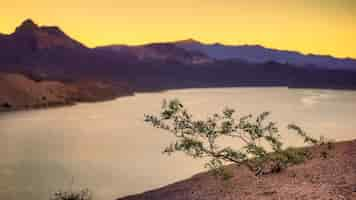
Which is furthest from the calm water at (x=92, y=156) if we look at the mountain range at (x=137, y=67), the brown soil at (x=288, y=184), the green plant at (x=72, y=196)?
the mountain range at (x=137, y=67)

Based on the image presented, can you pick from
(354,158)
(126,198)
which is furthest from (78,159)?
(354,158)

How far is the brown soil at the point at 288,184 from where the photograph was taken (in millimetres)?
8203

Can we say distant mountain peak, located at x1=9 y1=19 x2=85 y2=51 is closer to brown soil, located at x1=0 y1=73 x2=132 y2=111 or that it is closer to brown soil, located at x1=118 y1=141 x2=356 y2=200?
brown soil, located at x1=0 y1=73 x2=132 y2=111

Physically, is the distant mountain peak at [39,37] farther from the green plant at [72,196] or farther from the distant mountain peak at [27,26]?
the green plant at [72,196]

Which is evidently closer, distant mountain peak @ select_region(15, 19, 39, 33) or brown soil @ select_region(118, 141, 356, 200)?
brown soil @ select_region(118, 141, 356, 200)

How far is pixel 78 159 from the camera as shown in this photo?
1942 cm

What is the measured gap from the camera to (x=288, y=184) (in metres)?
9.05

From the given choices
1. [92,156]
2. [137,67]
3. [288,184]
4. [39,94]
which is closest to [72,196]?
[288,184]

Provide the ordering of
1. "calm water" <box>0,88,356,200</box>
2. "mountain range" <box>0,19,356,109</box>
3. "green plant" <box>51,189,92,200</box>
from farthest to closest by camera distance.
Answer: "mountain range" <box>0,19,356,109</box>
"calm water" <box>0,88,356,200</box>
"green plant" <box>51,189,92,200</box>

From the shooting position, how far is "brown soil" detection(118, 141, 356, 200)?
820 cm

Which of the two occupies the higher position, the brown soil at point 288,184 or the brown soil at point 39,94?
the brown soil at point 39,94

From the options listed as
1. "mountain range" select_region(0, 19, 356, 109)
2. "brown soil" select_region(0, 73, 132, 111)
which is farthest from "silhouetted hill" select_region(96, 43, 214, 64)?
"brown soil" select_region(0, 73, 132, 111)

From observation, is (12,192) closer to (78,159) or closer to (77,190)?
(77,190)

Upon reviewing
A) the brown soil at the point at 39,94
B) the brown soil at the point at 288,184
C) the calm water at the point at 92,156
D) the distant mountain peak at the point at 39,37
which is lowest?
the calm water at the point at 92,156
